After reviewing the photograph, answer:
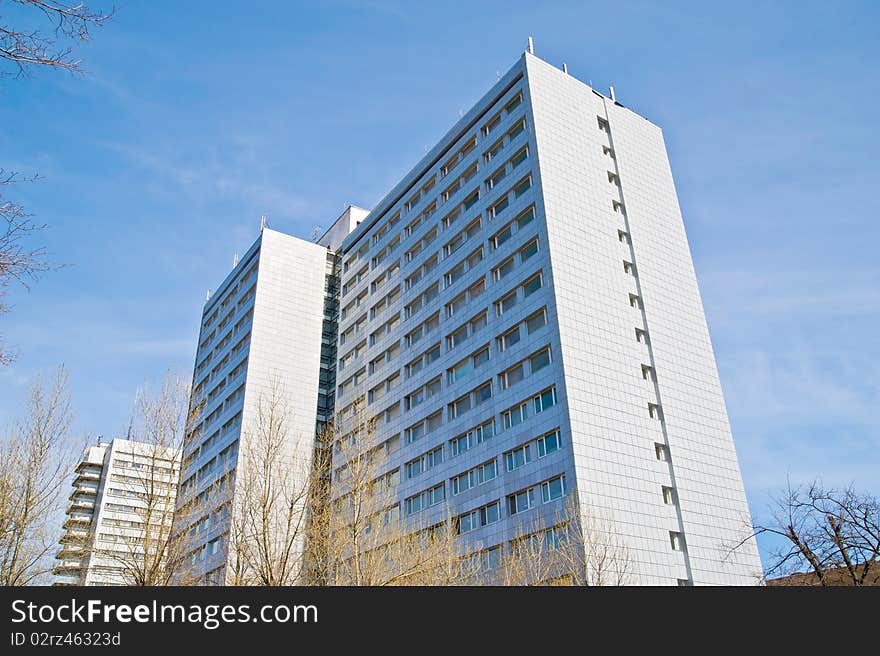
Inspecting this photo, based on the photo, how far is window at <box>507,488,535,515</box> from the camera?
35.8 meters

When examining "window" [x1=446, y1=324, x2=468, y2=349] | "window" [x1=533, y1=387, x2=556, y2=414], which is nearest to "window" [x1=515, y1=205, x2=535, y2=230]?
"window" [x1=446, y1=324, x2=468, y2=349]

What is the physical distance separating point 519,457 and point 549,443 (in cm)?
228

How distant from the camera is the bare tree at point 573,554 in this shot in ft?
100

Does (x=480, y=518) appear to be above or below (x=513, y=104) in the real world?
below

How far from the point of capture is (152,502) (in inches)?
1027

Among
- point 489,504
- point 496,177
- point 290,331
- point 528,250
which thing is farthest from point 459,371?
point 290,331

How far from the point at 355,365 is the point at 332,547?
97.2ft

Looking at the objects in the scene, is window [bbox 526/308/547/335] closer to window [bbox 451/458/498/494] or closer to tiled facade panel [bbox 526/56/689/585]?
tiled facade panel [bbox 526/56/689/585]

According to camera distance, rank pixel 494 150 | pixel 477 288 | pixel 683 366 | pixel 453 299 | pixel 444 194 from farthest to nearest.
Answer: pixel 444 194, pixel 494 150, pixel 453 299, pixel 477 288, pixel 683 366

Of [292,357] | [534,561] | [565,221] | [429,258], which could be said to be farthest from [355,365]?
[534,561]

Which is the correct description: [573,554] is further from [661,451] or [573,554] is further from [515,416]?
[661,451]

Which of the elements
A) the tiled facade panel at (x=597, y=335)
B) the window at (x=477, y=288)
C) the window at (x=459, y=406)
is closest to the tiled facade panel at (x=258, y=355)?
the window at (x=459, y=406)

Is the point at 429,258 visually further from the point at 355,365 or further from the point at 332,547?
the point at 332,547

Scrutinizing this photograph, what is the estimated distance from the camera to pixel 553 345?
37688 mm
